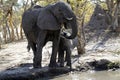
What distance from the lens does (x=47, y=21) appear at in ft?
36.2

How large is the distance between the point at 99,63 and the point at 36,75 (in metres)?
2.42

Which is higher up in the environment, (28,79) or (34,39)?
(34,39)

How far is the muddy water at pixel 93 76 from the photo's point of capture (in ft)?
35.0

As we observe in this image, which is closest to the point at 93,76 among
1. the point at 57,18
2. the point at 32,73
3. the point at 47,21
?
the point at 32,73

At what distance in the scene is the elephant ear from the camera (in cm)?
1095

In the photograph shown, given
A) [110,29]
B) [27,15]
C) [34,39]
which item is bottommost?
[110,29]

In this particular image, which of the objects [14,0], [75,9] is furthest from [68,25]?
[14,0]

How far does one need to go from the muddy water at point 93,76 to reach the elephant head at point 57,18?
1273 millimetres

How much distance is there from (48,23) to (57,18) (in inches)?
13.0

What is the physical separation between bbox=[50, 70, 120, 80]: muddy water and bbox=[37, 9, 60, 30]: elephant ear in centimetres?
158

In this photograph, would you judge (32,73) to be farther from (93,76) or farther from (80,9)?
(80,9)

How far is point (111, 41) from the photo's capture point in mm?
19266

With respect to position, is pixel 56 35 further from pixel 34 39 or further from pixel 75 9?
pixel 75 9

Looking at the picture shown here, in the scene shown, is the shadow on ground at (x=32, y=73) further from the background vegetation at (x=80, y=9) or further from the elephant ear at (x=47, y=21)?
the background vegetation at (x=80, y=9)
